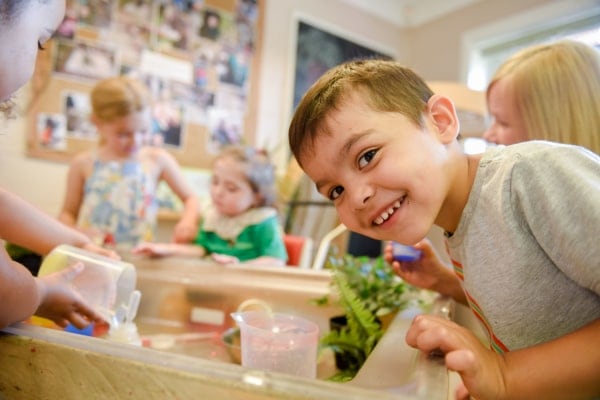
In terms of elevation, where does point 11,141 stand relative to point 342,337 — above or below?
above

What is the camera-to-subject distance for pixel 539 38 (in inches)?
118

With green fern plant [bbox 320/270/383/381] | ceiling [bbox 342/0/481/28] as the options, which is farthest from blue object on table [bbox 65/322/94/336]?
ceiling [bbox 342/0/481/28]

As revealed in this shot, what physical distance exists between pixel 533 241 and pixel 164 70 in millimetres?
2474

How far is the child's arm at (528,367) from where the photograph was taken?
0.45 metres

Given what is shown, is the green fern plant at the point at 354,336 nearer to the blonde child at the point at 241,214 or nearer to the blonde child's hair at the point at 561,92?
the blonde child's hair at the point at 561,92

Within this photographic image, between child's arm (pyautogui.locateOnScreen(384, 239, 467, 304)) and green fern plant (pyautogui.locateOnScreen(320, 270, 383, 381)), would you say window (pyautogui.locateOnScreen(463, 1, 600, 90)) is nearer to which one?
child's arm (pyautogui.locateOnScreen(384, 239, 467, 304))

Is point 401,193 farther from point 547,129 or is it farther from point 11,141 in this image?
point 11,141

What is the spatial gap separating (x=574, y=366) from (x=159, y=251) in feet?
3.09

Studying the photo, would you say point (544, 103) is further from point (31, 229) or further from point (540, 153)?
point (31, 229)

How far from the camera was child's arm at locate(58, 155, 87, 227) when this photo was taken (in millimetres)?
1684

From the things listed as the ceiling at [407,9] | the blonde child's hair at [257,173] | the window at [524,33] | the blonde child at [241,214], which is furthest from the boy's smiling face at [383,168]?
the ceiling at [407,9]

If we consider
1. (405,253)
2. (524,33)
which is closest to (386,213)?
(405,253)

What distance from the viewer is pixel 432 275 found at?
0.90m

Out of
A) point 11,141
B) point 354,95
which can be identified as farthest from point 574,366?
point 11,141
